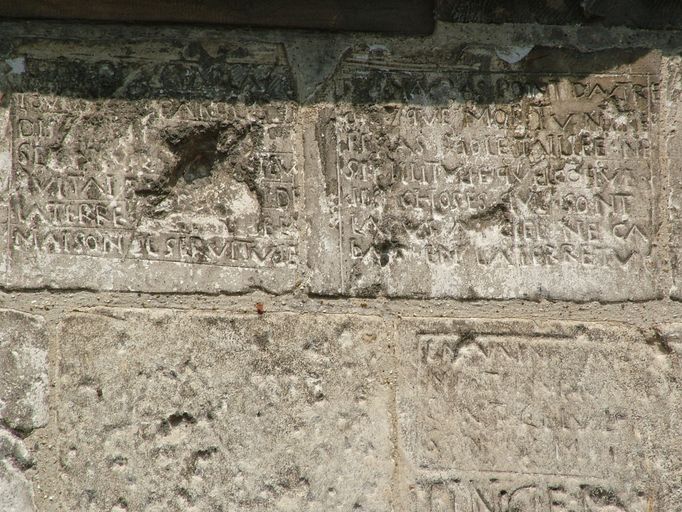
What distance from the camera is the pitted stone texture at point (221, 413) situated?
1.69 m

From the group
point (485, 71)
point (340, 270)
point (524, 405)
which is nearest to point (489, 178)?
point (485, 71)

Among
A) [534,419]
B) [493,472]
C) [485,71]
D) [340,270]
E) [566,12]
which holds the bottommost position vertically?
[493,472]

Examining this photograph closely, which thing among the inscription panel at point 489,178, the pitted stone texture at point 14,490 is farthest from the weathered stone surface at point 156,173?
the pitted stone texture at point 14,490

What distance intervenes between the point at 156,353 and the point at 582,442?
871 millimetres

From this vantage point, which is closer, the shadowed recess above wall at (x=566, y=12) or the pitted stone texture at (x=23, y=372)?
the pitted stone texture at (x=23, y=372)

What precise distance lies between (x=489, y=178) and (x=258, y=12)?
0.58 m

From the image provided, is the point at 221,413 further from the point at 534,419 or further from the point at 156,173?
the point at 534,419

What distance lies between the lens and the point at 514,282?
70.8 inches

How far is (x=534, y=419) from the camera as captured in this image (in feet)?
5.81

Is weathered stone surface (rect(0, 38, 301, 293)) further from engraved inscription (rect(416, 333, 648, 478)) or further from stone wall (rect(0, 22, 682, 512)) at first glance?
engraved inscription (rect(416, 333, 648, 478))

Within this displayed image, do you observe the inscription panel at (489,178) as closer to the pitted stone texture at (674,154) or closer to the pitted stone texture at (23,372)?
the pitted stone texture at (674,154)

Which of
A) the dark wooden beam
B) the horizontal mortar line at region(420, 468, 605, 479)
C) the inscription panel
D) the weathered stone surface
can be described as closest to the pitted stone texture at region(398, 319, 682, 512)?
the horizontal mortar line at region(420, 468, 605, 479)

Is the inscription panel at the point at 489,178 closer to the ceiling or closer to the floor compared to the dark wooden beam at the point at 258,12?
closer to the floor

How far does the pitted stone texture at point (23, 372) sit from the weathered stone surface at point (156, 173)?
0.28 ft
